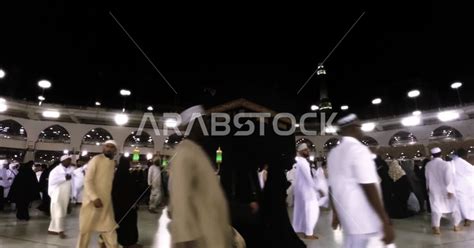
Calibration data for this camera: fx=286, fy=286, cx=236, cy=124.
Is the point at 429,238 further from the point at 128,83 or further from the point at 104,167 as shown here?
the point at 128,83

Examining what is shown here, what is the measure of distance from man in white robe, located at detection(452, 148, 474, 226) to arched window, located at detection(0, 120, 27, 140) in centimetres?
2341

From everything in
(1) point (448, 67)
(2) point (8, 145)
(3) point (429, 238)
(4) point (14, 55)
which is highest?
(4) point (14, 55)

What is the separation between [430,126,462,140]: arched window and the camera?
64.0 feet

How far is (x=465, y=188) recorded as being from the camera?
629 centimetres

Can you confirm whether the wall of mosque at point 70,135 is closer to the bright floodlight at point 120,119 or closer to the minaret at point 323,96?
the bright floodlight at point 120,119

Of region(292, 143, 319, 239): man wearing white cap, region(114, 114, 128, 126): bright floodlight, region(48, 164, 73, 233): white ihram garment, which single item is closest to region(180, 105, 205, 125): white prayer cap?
region(292, 143, 319, 239): man wearing white cap

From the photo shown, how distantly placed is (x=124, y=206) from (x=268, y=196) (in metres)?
2.38

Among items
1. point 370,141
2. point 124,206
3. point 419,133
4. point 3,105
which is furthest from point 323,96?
point 3,105

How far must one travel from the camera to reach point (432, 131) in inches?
800

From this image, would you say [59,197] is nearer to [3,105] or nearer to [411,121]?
[3,105]

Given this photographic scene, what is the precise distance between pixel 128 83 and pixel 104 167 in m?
16.8

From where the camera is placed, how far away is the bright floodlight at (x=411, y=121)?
20516mm

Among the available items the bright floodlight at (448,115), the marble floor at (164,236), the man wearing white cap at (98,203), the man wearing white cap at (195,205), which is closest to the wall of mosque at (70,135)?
the marble floor at (164,236)

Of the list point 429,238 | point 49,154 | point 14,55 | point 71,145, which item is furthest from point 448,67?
point 49,154
